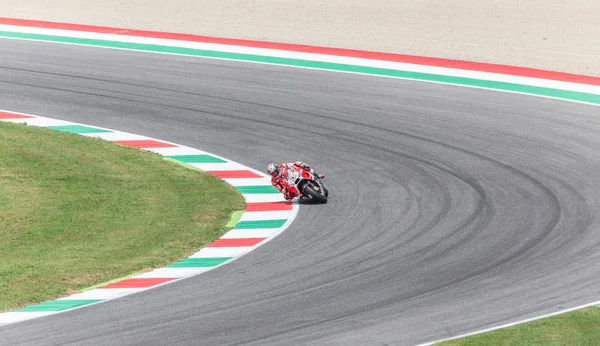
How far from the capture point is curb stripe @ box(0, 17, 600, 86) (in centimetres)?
2275

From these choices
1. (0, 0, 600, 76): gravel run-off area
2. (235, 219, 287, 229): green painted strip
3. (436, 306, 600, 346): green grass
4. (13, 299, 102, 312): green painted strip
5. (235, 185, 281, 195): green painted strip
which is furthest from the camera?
(0, 0, 600, 76): gravel run-off area

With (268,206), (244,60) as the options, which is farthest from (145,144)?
(244,60)

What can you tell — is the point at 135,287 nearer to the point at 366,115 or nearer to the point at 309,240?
the point at 309,240

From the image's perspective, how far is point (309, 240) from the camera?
1418 cm

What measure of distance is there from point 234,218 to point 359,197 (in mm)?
1815

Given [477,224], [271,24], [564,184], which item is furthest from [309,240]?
[271,24]

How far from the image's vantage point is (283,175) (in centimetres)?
1592

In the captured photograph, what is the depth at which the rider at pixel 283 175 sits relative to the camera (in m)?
15.9

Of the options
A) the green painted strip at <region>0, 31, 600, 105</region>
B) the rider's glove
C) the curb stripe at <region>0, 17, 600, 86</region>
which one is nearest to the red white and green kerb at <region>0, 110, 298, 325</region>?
the rider's glove

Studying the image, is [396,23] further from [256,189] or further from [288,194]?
[288,194]

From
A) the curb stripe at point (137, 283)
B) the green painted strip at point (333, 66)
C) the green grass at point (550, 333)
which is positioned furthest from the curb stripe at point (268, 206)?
the green painted strip at point (333, 66)

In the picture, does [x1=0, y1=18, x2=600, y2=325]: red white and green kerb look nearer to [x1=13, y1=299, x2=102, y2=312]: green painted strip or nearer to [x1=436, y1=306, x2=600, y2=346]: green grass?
[x1=13, y1=299, x2=102, y2=312]: green painted strip

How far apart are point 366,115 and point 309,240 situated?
22.1 feet

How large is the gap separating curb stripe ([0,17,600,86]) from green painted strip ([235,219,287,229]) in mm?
9177
